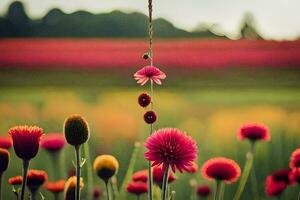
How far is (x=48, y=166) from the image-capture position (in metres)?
1.24

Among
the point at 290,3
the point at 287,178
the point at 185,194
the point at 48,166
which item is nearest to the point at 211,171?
the point at 287,178

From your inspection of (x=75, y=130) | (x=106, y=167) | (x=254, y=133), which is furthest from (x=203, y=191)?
(x=75, y=130)

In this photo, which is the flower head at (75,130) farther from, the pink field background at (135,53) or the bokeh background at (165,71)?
the pink field background at (135,53)

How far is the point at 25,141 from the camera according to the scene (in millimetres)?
745

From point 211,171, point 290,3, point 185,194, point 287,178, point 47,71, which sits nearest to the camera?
point 211,171

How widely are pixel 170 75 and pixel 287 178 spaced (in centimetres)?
42

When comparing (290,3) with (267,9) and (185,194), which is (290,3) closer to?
(267,9)

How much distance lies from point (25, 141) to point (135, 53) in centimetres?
66

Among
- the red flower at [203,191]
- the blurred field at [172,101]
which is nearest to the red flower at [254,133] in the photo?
the red flower at [203,191]

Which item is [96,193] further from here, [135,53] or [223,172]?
[135,53]

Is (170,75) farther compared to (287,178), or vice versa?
(170,75)

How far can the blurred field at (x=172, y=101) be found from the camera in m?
1.29

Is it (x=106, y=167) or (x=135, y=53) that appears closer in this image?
(x=106, y=167)

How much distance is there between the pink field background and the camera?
139 cm
